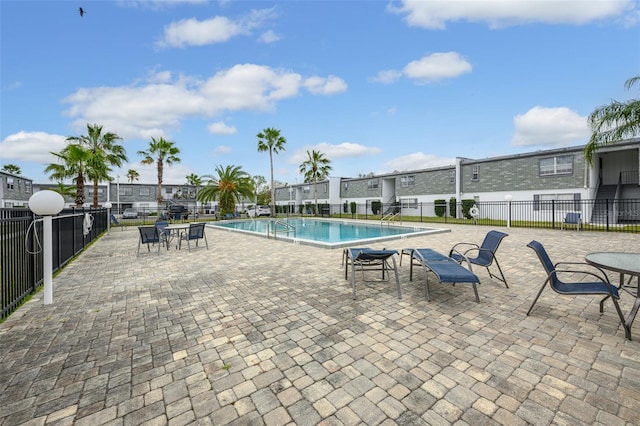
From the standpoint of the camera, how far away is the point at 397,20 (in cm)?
1312

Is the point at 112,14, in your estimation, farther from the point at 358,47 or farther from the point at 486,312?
the point at 486,312

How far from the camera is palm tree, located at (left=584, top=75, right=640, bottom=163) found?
1012 centimetres

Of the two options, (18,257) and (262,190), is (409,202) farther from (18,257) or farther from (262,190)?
(262,190)

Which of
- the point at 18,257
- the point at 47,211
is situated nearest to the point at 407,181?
the point at 47,211

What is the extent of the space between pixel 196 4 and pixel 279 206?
1482 inches

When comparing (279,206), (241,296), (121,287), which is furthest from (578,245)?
(279,206)

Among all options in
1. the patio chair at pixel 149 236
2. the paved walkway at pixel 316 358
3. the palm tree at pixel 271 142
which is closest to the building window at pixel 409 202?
the palm tree at pixel 271 142

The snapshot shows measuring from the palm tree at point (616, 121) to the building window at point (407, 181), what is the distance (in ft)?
68.3

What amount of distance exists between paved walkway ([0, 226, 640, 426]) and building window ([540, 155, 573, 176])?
22478 mm

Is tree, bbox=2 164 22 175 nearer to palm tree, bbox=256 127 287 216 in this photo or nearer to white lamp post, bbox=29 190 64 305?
palm tree, bbox=256 127 287 216

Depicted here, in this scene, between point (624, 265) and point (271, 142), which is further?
point (271, 142)

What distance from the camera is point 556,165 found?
21.8m

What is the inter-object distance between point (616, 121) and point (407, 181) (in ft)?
73.3

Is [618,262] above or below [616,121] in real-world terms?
below
